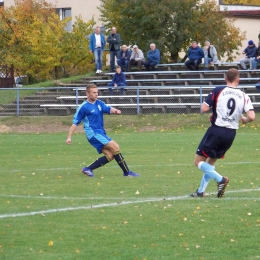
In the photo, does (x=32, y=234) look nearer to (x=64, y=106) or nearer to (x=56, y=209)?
(x=56, y=209)

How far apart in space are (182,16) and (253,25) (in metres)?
13.4

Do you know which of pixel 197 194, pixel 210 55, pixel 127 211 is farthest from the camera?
pixel 210 55

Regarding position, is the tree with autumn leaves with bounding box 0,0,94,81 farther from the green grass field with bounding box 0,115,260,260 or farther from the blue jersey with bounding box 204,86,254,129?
the blue jersey with bounding box 204,86,254,129

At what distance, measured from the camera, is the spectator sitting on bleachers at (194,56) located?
104 ft

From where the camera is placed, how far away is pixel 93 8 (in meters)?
53.9

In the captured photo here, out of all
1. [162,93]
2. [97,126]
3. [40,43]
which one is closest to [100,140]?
[97,126]

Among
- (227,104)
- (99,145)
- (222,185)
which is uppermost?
(227,104)

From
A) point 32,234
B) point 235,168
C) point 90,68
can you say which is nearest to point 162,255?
point 32,234

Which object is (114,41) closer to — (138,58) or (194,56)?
(138,58)

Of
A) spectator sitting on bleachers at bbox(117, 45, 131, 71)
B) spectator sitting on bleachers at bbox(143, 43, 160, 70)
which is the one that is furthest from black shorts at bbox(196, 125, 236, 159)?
spectator sitting on bleachers at bbox(117, 45, 131, 71)

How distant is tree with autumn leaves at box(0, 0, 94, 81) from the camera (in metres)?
39.8

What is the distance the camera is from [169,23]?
3788 cm

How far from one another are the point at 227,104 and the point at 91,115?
381 cm

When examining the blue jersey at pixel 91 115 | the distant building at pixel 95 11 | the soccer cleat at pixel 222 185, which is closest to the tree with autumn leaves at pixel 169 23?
the distant building at pixel 95 11
